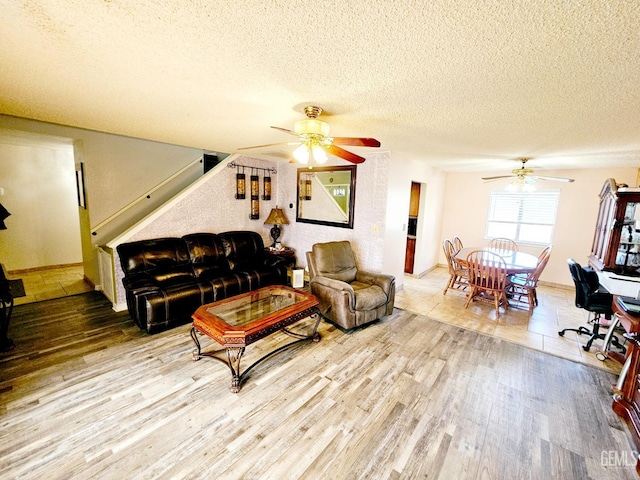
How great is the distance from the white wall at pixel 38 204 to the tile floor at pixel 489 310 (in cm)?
35

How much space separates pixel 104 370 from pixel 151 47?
2651 millimetres

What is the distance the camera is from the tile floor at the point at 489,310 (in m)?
3.13

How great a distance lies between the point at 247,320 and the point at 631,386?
3.12m

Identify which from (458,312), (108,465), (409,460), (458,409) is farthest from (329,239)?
(108,465)

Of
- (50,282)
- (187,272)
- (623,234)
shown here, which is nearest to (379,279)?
(187,272)

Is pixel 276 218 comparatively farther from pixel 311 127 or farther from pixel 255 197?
pixel 311 127

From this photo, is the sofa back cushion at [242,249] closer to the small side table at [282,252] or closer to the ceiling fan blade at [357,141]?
the small side table at [282,252]

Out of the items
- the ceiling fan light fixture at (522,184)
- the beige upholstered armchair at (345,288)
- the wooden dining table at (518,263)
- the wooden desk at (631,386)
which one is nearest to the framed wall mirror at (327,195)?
the beige upholstered armchair at (345,288)

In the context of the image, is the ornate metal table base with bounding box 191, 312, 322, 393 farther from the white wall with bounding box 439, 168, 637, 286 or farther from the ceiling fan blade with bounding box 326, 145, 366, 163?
the white wall with bounding box 439, 168, 637, 286

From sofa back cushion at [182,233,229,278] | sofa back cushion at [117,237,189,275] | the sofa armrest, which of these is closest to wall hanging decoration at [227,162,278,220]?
sofa back cushion at [182,233,229,278]

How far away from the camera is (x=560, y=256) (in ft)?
17.2

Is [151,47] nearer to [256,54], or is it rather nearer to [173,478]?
[256,54]

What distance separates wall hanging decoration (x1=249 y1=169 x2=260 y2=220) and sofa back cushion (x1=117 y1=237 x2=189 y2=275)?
1.61 meters

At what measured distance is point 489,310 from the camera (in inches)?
162
